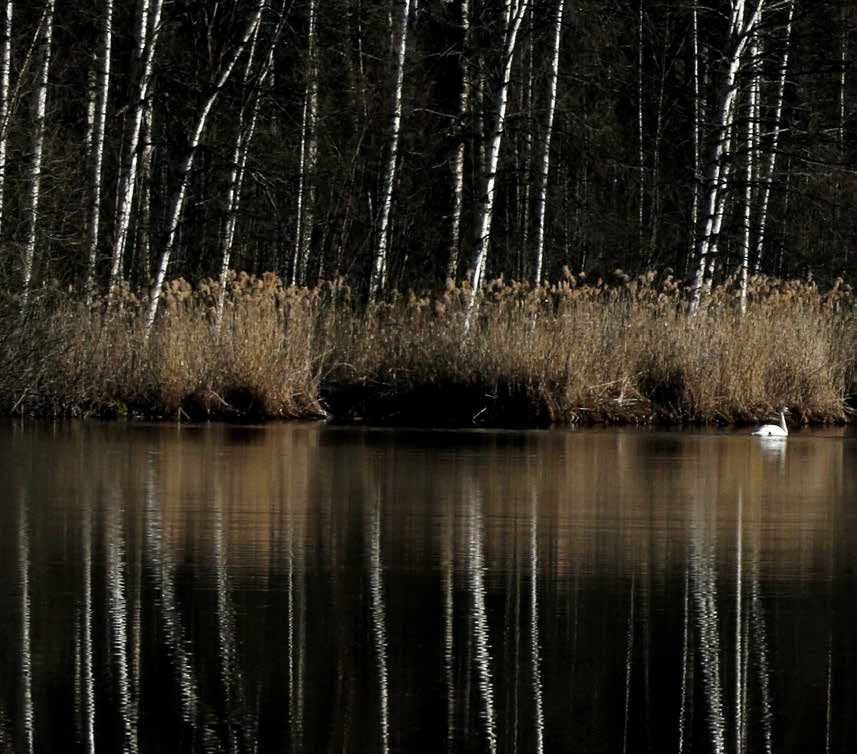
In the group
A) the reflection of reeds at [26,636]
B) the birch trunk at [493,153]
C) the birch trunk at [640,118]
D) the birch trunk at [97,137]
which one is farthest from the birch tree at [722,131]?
the reflection of reeds at [26,636]

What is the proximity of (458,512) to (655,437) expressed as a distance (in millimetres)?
6976

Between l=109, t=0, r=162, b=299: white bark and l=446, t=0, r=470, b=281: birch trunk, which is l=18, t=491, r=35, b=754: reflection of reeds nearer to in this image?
l=109, t=0, r=162, b=299: white bark

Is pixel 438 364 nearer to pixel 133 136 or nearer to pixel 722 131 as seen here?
pixel 133 136

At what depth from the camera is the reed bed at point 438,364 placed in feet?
59.3

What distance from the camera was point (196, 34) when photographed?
30078 mm

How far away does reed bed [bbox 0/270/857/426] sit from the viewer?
18062mm

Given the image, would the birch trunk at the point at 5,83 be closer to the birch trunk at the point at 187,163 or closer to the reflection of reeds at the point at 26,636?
the birch trunk at the point at 187,163

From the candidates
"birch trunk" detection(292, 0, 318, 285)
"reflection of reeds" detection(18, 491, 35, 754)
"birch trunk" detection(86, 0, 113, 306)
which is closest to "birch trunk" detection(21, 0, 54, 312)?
"birch trunk" detection(86, 0, 113, 306)

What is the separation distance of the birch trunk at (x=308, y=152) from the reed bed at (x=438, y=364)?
921 cm

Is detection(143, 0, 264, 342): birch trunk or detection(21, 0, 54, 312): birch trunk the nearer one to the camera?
detection(21, 0, 54, 312): birch trunk

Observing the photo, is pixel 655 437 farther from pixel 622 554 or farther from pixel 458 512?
pixel 622 554

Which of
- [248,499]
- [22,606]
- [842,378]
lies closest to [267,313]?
[842,378]

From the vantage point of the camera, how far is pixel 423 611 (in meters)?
6.46

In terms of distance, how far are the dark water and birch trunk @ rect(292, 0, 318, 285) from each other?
17.8 m
